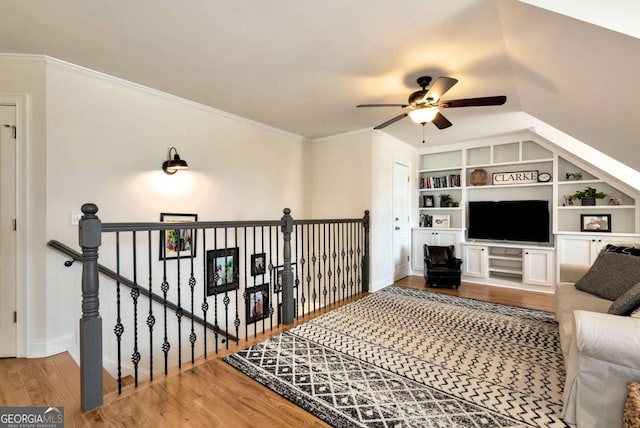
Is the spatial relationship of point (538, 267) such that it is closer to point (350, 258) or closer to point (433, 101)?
point (350, 258)

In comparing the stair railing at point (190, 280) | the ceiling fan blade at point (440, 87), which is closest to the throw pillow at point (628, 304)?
the ceiling fan blade at point (440, 87)

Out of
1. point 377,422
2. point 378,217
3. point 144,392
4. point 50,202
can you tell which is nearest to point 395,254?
point 378,217

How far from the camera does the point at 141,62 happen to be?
8.27 feet

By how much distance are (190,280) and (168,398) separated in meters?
0.77

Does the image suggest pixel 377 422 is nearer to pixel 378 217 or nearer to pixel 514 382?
pixel 514 382

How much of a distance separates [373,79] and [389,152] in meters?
2.20

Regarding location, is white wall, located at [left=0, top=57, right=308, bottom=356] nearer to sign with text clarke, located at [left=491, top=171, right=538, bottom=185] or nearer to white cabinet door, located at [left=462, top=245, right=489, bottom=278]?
white cabinet door, located at [left=462, top=245, right=489, bottom=278]

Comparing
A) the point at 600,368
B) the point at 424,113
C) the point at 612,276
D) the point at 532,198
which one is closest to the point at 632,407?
the point at 600,368

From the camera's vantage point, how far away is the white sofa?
143 centimetres

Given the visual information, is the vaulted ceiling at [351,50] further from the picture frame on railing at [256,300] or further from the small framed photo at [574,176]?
the picture frame on railing at [256,300]

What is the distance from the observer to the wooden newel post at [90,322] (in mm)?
1692

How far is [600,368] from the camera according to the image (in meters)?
1.49

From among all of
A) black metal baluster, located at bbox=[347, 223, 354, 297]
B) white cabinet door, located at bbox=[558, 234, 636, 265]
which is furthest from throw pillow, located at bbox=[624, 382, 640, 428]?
white cabinet door, located at bbox=[558, 234, 636, 265]

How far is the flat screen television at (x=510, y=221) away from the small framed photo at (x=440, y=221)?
404 millimetres
